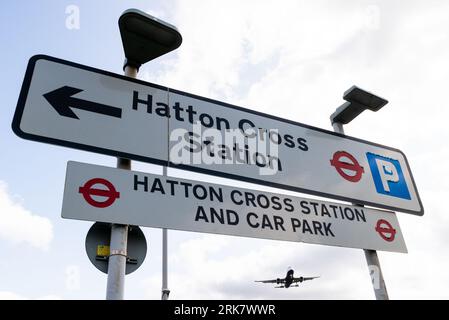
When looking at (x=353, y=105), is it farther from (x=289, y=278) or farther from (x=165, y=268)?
(x=289, y=278)

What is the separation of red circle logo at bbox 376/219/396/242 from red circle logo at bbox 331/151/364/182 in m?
0.44

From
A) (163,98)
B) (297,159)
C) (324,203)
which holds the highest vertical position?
(163,98)

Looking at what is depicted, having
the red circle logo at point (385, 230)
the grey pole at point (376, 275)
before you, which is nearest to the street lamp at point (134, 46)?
the grey pole at point (376, 275)

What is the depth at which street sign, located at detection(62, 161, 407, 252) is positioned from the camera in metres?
2.05

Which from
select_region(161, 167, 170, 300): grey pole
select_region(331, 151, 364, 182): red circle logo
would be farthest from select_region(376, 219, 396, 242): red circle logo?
select_region(161, 167, 170, 300): grey pole

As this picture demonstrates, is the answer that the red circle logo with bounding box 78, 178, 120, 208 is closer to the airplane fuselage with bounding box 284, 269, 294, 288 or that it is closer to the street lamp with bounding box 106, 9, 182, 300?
the street lamp with bounding box 106, 9, 182, 300

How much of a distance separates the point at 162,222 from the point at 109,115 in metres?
0.85

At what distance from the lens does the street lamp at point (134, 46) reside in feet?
6.56

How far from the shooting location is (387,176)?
3463 mm

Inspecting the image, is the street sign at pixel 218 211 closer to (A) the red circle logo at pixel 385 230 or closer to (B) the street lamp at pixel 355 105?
(A) the red circle logo at pixel 385 230

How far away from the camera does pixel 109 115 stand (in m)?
2.39

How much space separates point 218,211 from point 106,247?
0.75m
